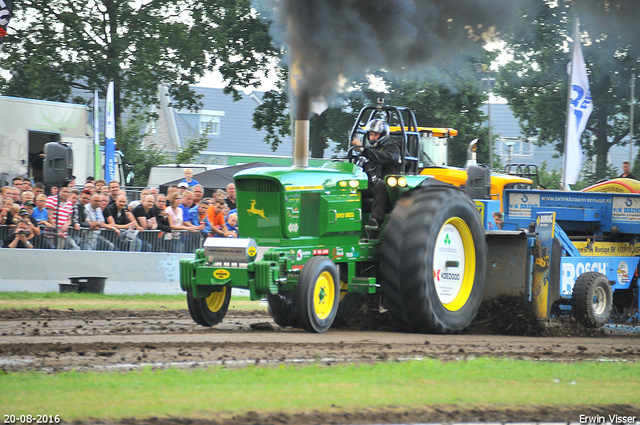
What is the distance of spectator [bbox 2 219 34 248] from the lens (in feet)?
44.8

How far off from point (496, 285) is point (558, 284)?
2.37 feet

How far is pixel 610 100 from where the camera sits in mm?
33406

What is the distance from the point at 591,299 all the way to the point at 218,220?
6869mm

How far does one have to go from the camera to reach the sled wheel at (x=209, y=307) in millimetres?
9070

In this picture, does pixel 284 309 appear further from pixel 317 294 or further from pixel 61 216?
pixel 61 216

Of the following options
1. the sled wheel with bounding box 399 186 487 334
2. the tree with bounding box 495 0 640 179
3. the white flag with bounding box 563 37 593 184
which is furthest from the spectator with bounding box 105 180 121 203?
the white flag with bounding box 563 37 593 184

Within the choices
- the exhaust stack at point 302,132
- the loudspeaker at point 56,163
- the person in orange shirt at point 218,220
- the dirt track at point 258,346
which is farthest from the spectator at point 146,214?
the exhaust stack at point 302,132

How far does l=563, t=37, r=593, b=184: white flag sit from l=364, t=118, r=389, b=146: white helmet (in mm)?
10331

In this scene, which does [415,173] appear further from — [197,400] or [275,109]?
[275,109]

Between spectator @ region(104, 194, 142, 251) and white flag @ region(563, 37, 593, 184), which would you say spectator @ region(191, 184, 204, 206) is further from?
white flag @ region(563, 37, 593, 184)

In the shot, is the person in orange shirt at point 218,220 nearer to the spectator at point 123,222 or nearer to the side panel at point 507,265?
the spectator at point 123,222

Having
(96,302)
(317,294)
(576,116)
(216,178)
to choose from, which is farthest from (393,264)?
(216,178)

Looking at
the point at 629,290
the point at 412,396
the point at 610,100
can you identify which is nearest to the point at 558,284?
the point at 629,290

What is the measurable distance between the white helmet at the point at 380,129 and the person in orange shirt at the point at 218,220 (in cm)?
561
